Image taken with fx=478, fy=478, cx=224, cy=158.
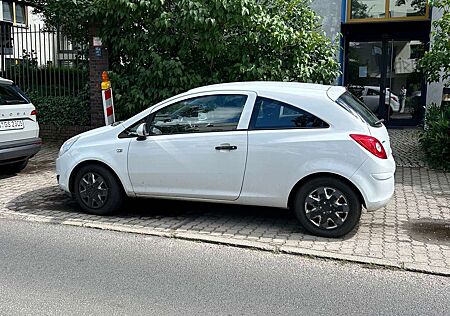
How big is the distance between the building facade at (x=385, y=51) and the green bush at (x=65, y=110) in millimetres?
6907


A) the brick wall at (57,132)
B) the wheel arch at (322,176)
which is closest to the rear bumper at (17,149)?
the brick wall at (57,132)

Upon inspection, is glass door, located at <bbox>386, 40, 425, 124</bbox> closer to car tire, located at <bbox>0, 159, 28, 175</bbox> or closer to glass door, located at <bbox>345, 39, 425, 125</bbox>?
glass door, located at <bbox>345, 39, 425, 125</bbox>

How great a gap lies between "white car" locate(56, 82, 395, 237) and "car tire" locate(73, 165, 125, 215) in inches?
0.5

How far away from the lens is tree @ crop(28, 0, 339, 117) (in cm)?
889

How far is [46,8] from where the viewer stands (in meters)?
11.6

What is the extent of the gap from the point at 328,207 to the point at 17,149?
5.22 meters

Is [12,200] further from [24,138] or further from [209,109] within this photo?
[209,109]

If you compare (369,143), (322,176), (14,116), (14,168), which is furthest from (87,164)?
(369,143)

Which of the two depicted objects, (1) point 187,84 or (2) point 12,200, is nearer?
(2) point 12,200

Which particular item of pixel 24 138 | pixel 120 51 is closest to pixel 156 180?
pixel 24 138

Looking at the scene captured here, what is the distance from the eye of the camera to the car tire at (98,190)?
595 cm

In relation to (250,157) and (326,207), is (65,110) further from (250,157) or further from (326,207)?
(326,207)

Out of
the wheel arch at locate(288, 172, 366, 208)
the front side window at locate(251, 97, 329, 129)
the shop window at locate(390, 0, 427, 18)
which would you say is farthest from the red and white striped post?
the shop window at locate(390, 0, 427, 18)

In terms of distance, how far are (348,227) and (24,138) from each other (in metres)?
→ 5.52
